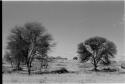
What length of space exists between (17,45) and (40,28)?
4.20 feet

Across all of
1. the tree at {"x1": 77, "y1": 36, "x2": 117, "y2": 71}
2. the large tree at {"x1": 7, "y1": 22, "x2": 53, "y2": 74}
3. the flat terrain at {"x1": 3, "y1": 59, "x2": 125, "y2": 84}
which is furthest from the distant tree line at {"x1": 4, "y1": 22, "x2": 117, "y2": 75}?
the tree at {"x1": 77, "y1": 36, "x2": 117, "y2": 71}

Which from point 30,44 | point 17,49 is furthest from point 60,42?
point 17,49

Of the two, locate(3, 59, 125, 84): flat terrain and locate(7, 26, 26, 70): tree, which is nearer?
locate(3, 59, 125, 84): flat terrain

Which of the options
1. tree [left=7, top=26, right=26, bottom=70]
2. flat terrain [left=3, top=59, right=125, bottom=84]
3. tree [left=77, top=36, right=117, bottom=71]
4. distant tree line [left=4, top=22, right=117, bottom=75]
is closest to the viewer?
flat terrain [left=3, top=59, right=125, bottom=84]

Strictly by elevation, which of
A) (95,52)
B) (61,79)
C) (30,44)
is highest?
(30,44)

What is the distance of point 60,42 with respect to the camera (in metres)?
6.74

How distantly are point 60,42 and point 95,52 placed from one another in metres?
4.74

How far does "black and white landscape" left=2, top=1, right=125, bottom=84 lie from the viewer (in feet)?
12.9

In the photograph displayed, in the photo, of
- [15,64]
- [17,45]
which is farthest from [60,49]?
[15,64]

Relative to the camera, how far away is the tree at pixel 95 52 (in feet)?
34.2

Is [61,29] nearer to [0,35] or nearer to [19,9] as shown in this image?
[19,9]

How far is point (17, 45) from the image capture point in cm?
772

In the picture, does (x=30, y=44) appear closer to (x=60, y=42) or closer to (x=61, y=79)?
(x=60, y=42)

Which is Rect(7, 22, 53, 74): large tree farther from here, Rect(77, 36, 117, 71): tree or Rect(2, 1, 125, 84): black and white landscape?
Rect(77, 36, 117, 71): tree
